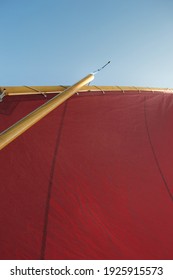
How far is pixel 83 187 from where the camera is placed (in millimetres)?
2395

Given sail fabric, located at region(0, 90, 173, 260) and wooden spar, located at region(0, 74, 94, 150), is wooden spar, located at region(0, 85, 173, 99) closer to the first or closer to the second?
sail fabric, located at region(0, 90, 173, 260)

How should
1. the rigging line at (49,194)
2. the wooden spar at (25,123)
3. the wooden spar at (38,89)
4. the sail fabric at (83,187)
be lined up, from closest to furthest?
1. the wooden spar at (25,123)
2. the rigging line at (49,194)
3. the sail fabric at (83,187)
4. the wooden spar at (38,89)

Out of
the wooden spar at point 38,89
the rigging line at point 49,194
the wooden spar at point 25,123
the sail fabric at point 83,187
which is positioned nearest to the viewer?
the wooden spar at point 25,123

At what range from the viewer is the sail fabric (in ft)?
6.44

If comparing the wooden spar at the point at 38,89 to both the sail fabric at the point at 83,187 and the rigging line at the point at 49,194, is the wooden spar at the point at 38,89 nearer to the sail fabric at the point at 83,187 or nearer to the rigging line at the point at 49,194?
the sail fabric at the point at 83,187

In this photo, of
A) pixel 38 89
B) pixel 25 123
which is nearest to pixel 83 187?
pixel 25 123

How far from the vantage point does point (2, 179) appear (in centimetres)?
213

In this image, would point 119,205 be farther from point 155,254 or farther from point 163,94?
point 163,94

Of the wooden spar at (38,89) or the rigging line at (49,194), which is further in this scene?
the wooden spar at (38,89)

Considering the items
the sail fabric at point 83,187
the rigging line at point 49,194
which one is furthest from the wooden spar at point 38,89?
the rigging line at point 49,194

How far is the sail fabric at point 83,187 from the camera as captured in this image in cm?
196

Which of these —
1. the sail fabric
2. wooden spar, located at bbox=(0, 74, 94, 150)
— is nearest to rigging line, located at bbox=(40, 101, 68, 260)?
the sail fabric

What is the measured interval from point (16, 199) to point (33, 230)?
262 mm
